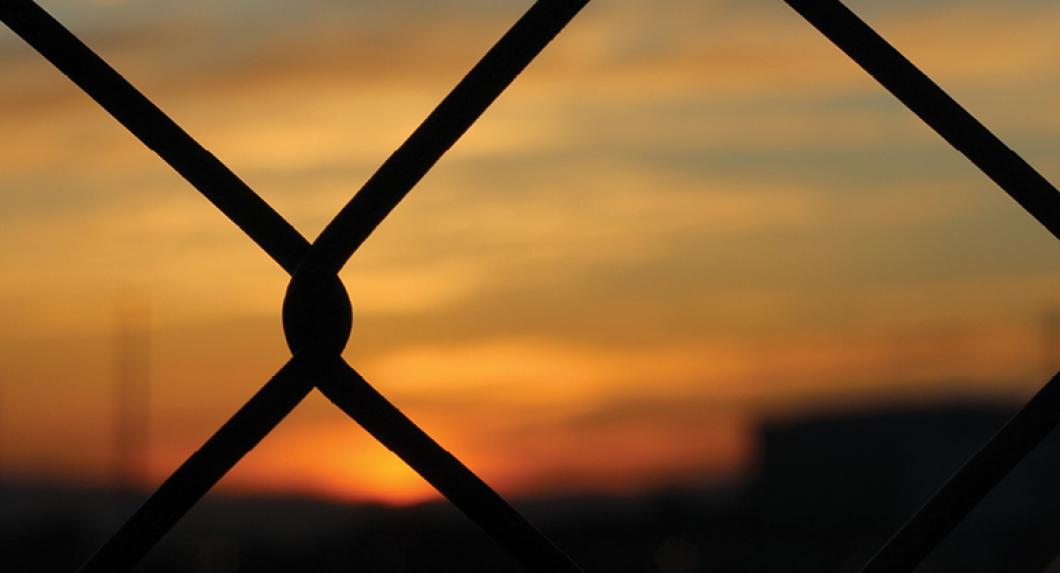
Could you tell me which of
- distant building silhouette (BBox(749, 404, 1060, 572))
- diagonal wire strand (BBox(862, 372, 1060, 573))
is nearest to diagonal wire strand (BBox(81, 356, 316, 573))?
diagonal wire strand (BBox(862, 372, 1060, 573))

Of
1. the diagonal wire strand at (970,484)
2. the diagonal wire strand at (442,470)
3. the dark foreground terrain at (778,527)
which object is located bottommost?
the diagonal wire strand at (442,470)

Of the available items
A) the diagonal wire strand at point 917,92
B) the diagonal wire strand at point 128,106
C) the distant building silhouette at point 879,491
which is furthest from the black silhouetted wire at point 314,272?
the distant building silhouette at point 879,491

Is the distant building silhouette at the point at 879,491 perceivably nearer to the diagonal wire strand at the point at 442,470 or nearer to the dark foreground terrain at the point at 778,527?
the dark foreground terrain at the point at 778,527

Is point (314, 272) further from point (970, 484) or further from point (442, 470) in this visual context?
point (970, 484)

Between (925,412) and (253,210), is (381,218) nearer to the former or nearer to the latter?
(253,210)

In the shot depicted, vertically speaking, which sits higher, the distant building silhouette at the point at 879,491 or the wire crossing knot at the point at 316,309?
the distant building silhouette at the point at 879,491

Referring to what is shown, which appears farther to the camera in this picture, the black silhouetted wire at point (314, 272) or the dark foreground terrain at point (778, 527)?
the dark foreground terrain at point (778, 527)

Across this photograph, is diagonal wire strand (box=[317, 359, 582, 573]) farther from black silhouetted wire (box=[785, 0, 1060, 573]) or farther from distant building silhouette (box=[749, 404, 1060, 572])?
distant building silhouette (box=[749, 404, 1060, 572])

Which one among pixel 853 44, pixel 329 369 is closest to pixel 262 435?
pixel 329 369
